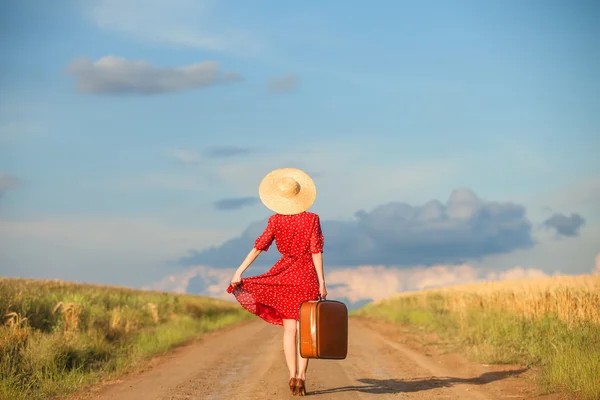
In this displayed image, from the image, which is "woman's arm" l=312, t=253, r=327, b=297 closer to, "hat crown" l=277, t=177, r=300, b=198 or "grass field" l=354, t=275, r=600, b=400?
"hat crown" l=277, t=177, r=300, b=198

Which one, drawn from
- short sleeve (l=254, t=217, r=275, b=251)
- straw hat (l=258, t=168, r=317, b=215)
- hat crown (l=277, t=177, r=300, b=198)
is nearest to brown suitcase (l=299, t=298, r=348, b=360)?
short sleeve (l=254, t=217, r=275, b=251)

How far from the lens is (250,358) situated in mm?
16203

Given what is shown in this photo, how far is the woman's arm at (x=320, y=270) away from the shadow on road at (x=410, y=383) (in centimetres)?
155

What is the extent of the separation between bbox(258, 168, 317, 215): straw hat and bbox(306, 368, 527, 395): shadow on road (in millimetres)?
2669

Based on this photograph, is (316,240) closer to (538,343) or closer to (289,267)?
(289,267)

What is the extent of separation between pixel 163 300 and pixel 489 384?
2553 centimetres

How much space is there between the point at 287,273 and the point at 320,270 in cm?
59

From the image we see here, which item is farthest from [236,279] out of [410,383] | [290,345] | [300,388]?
[410,383]

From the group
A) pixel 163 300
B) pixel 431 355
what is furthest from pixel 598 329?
pixel 163 300

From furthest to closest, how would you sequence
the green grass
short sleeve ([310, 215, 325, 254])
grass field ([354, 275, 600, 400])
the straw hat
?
grass field ([354, 275, 600, 400]) → the green grass → the straw hat → short sleeve ([310, 215, 325, 254])

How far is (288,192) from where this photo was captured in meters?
10.7

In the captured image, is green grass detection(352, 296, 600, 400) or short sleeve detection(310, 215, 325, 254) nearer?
short sleeve detection(310, 215, 325, 254)

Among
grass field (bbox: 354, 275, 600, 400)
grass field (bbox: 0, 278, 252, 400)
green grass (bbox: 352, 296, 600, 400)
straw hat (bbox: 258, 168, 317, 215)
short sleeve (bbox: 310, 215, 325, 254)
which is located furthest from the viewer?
grass field (bbox: 0, 278, 252, 400)

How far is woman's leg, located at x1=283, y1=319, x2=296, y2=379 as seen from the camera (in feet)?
33.8
